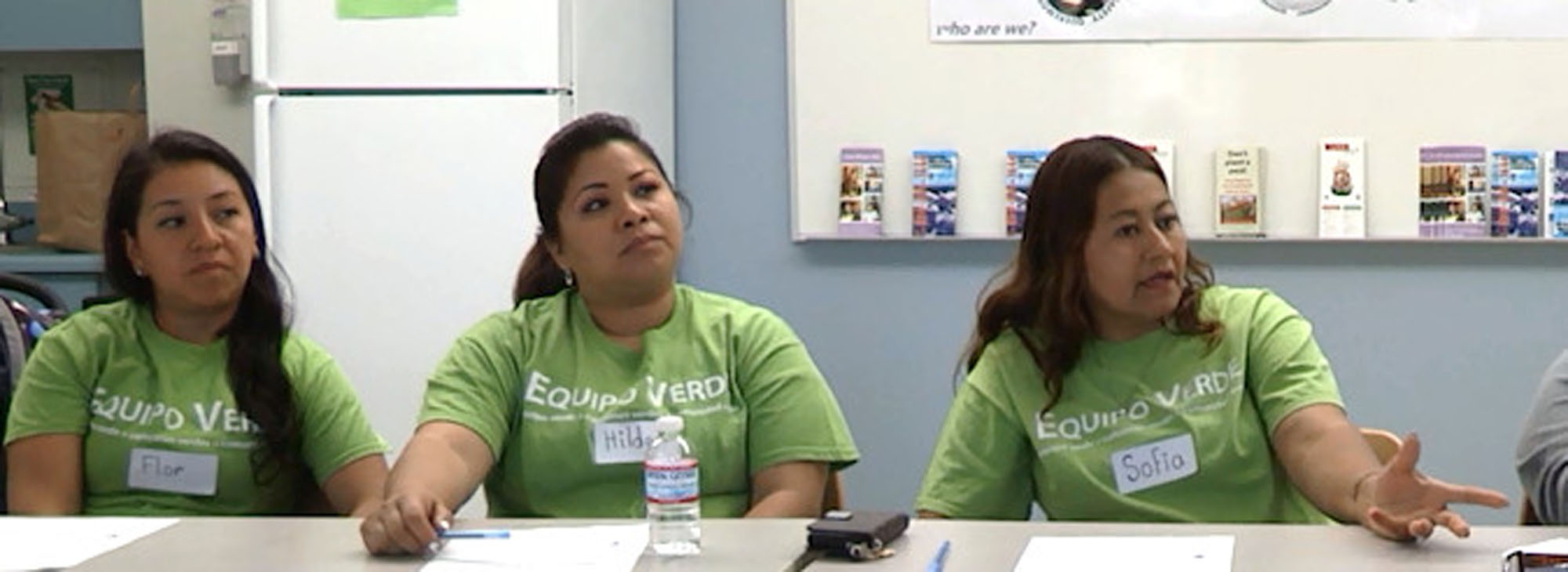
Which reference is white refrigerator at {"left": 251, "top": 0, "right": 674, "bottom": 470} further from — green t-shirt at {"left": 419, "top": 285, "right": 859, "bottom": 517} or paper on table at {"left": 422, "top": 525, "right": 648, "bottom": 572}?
paper on table at {"left": 422, "top": 525, "right": 648, "bottom": 572}

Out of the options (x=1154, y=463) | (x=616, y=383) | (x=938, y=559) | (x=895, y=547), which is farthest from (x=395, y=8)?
(x=938, y=559)

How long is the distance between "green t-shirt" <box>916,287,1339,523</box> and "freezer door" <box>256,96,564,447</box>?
1.59m

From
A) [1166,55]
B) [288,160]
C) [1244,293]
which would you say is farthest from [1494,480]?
[288,160]

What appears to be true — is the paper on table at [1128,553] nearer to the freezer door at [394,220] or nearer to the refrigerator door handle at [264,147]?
the freezer door at [394,220]

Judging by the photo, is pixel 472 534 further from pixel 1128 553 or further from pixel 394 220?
pixel 394 220

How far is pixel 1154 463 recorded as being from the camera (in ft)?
9.35

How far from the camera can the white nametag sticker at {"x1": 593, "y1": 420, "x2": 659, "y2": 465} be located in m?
2.93

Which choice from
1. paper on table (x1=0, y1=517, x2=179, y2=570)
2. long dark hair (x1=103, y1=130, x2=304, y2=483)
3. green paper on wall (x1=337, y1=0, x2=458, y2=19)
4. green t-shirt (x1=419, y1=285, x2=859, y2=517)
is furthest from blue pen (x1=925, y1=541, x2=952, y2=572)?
green paper on wall (x1=337, y1=0, x2=458, y2=19)

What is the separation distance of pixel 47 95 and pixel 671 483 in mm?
3957

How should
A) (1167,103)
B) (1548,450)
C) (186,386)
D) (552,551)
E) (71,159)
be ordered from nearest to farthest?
(552,551)
(1548,450)
(186,386)
(1167,103)
(71,159)

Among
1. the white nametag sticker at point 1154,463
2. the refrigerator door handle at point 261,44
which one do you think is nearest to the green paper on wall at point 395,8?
the refrigerator door handle at point 261,44

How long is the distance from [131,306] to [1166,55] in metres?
2.29

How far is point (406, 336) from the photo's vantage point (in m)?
4.39

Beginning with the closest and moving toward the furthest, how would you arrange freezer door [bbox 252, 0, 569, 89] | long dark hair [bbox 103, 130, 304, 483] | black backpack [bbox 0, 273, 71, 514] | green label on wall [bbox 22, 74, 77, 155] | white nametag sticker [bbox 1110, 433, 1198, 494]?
white nametag sticker [bbox 1110, 433, 1198, 494]
long dark hair [bbox 103, 130, 304, 483]
black backpack [bbox 0, 273, 71, 514]
freezer door [bbox 252, 0, 569, 89]
green label on wall [bbox 22, 74, 77, 155]
